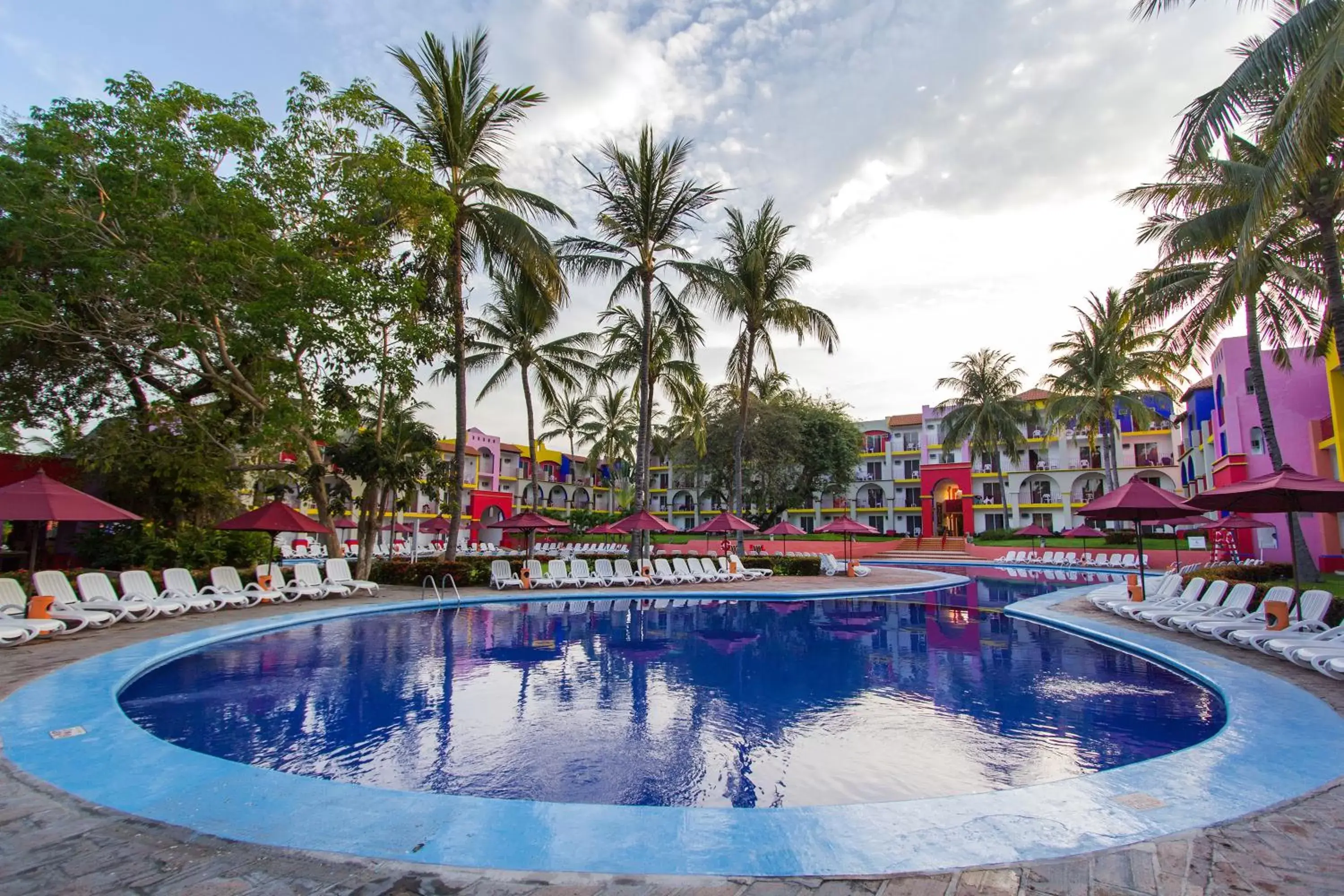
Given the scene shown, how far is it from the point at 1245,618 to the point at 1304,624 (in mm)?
1151

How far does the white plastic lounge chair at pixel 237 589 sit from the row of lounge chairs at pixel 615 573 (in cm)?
568

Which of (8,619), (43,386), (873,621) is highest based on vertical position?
(43,386)

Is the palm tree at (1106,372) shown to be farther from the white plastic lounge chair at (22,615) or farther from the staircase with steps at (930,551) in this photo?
the white plastic lounge chair at (22,615)

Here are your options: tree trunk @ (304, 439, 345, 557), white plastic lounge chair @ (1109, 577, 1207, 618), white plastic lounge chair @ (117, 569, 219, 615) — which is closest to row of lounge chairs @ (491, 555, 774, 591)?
tree trunk @ (304, 439, 345, 557)

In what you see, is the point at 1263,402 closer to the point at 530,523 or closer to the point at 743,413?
the point at 743,413

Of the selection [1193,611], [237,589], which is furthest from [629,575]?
[1193,611]

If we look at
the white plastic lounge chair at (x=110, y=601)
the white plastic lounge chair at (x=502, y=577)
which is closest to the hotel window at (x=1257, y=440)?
the white plastic lounge chair at (x=502, y=577)

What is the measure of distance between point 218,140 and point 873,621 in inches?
648

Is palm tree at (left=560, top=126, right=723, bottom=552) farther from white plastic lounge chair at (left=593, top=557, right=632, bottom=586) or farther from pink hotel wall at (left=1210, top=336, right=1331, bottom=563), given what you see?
pink hotel wall at (left=1210, top=336, right=1331, bottom=563)

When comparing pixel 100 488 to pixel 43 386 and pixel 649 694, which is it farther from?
pixel 649 694

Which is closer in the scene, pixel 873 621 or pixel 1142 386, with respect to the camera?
pixel 873 621

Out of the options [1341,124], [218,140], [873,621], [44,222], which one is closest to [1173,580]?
[873,621]

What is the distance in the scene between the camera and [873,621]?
14.4 m

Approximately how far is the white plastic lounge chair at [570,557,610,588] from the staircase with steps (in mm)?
21708
